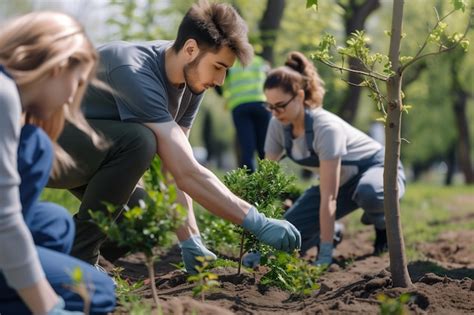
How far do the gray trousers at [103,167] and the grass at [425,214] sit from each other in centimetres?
262

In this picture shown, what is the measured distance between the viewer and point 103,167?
13.1 ft

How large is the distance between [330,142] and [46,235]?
277cm

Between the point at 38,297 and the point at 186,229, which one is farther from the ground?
the point at 38,297

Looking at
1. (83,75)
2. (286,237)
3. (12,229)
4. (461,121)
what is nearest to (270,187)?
(286,237)

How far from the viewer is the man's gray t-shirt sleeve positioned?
3705mm

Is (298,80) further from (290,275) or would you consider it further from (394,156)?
(290,275)

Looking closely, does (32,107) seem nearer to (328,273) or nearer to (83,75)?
(83,75)

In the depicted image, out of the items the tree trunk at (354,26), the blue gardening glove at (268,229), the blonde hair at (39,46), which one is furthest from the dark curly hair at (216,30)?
the tree trunk at (354,26)

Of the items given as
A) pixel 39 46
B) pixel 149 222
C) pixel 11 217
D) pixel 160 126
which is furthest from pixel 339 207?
pixel 11 217

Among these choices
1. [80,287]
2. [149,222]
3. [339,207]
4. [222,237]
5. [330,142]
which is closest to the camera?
[80,287]

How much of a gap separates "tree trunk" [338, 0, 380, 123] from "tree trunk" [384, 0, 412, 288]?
7.13 meters

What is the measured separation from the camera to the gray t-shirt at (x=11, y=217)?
7.78ft

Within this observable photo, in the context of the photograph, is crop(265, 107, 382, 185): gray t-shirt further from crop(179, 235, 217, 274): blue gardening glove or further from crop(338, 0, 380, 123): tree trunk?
crop(338, 0, 380, 123): tree trunk

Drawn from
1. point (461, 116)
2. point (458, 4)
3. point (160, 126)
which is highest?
point (458, 4)
